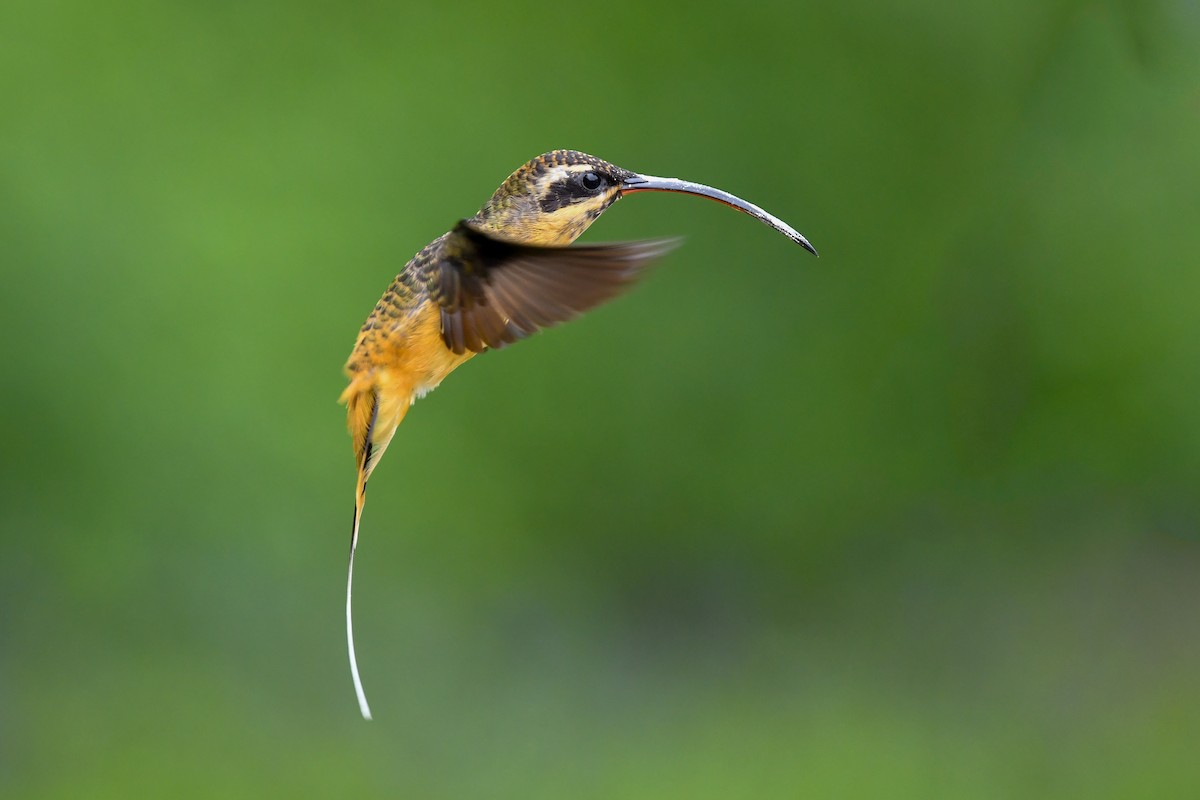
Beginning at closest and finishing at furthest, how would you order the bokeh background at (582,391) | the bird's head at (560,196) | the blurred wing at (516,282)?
the blurred wing at (516,282)
the bird's head at (560,196)
the bokeh background at (582,391)

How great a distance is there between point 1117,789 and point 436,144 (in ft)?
7.28

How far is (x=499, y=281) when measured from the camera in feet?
3.19

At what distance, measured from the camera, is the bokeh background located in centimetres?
318

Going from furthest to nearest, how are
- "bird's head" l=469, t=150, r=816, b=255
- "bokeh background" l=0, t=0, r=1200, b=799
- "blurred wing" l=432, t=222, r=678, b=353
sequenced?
1. "bokeh background" l=0, t=0, r=1200, b=799
2. "bird's head" l=469, t=150, r=816, b=255
3. "blurred wing" l=432, t=222, r=678, b=353

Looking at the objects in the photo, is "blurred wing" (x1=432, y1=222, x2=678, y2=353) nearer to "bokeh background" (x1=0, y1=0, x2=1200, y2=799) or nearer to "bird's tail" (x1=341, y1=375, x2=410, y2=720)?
"bird's tail" (x1=341, y1=375, x2=410, y2=720)

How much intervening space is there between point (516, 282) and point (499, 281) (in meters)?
0.01

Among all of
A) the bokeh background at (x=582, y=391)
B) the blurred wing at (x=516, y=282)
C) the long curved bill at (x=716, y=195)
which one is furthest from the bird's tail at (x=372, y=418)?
the bokeh background at (x=582, y=391)

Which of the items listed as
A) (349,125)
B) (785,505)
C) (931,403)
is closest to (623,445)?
(785,505)

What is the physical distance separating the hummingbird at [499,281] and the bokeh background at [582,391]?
5.82ft

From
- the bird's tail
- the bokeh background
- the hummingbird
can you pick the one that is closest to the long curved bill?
the hummingbird

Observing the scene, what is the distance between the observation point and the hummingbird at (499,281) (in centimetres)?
91

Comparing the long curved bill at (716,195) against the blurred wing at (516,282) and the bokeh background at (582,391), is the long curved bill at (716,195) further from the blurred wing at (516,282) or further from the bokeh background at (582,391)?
the bokeh background at (582,391)

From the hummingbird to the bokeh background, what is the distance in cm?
177

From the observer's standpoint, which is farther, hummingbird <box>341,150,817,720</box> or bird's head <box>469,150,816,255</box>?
bird's head <box>469,150,816,255</box>
